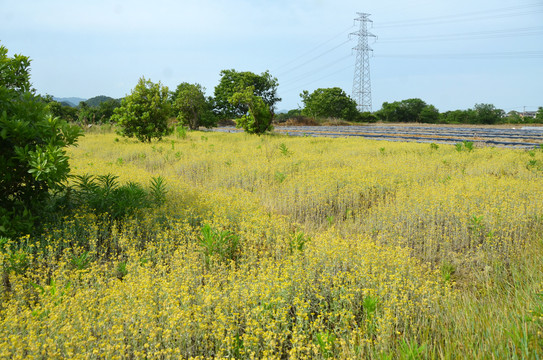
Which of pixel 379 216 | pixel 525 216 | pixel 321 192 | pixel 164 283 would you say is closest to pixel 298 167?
pixel 321 192

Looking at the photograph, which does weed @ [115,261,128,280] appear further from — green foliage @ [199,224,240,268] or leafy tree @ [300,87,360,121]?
leafy tree @ [300,87,360,121]

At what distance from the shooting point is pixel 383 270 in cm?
442

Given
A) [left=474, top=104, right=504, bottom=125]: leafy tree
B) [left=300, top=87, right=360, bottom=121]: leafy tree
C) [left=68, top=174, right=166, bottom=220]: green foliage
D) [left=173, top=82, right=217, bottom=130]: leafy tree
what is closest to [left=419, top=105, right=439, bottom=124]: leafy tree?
[left=474, top=104, right=504, bottom=125]: leafy tree

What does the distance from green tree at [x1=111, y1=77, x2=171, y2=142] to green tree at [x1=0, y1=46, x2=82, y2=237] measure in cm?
1442

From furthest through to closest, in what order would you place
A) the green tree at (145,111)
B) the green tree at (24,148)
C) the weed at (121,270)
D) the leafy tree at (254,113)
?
the leafy tree at (254,113) → the green tree at (145,111) → the green tree at (24,148) → the weed at (121,270)

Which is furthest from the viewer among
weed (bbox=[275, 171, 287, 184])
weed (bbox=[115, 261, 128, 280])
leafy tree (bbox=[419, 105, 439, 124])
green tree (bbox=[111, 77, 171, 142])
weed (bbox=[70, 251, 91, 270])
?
leafy tree (bbox=[419, 105, 439, 124])

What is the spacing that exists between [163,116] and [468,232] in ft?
59.8

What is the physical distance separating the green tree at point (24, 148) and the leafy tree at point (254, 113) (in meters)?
18.0

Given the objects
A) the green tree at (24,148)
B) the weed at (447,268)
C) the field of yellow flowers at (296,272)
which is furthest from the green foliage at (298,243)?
the green tree at (24,148)

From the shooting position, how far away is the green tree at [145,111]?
19.6 meters

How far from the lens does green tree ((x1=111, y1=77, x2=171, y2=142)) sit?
1961 centimetres

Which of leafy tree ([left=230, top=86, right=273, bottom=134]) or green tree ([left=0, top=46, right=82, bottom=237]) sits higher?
leafy tree ([left=230, top=86, right=273, bottom=134])

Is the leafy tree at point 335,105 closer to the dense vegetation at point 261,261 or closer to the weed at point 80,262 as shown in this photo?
the dense vegetation at point 261,261

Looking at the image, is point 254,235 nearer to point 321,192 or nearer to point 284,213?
point 284,213
